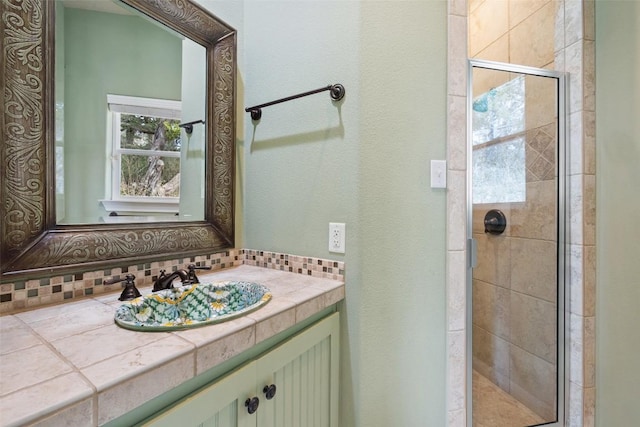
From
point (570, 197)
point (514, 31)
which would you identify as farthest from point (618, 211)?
point (514, 31)

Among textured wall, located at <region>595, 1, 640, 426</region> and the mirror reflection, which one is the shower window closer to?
textured wall, located at <region>595, 1, 640, 426</region>

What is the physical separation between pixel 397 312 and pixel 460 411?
0.52m

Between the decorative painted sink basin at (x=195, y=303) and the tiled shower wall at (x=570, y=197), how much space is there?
824 mm

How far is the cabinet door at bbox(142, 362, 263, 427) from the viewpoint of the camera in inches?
22.5

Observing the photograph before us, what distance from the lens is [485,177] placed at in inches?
58.4

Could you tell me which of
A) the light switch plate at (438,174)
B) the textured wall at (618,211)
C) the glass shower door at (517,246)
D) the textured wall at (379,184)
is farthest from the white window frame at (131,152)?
the textured wall at (618,211)

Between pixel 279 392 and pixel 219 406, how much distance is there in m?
0.24

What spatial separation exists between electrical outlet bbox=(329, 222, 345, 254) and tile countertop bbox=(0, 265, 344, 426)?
0.33 meters

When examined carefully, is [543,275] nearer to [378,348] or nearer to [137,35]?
[378,348]

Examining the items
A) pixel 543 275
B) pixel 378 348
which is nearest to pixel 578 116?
pixel 543 275

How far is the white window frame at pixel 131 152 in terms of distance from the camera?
102 cm

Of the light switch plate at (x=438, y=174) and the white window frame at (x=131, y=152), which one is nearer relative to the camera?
the white window frame at (x=131, y=152)

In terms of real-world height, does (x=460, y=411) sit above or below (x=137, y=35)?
below

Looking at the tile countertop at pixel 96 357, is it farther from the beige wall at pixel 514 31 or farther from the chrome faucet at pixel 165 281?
the beige wall at pixel 514 31
